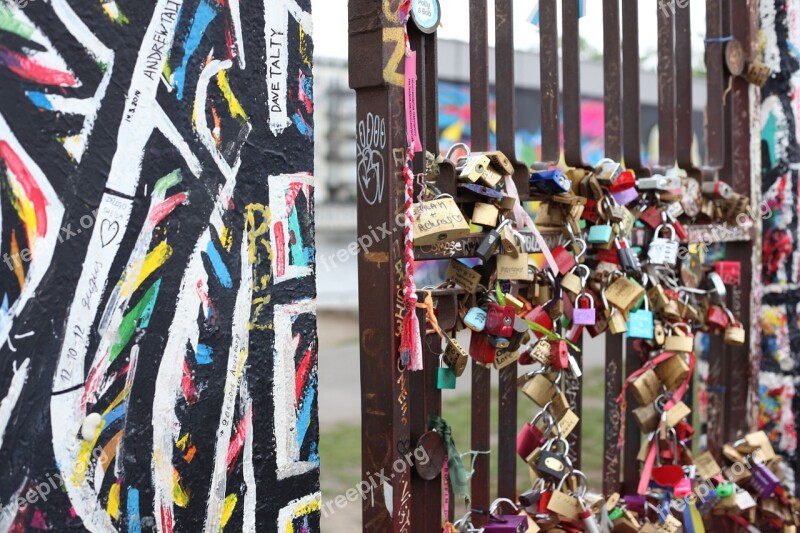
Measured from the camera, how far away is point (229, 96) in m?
1.58

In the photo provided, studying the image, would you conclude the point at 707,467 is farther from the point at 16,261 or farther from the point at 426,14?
the point at 16,261

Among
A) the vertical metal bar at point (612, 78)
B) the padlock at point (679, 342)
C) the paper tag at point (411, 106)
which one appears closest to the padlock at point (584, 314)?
the padlock at point (679, 342)

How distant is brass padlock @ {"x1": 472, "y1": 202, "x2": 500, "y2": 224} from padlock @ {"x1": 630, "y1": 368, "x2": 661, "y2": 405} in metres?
0.82

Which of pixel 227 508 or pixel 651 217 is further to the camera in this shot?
pixel 651 217

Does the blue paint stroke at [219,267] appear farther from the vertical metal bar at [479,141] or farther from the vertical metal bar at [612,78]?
the vertical metal bar at [612,78]

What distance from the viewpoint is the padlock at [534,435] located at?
231 centimetres

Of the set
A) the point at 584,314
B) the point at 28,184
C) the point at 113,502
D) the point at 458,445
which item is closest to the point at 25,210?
the point at 28,184

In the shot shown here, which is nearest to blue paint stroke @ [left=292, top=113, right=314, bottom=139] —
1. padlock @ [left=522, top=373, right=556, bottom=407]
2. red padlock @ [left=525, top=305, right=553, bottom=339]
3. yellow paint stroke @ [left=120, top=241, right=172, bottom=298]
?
yellow paint stroke @ [left=120, top=241, right=172, bottom=298]

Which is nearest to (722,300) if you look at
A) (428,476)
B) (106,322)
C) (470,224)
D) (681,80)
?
(681,80)

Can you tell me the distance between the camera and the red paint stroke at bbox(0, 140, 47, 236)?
130 centimetres

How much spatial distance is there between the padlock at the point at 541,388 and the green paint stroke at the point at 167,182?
1.16 meters

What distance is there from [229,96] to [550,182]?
1.02m

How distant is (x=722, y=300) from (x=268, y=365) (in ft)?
6.17

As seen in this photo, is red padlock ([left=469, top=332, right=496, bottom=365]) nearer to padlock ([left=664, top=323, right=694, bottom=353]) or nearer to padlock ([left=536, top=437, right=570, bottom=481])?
padlock ([left=536, top=437, right=570, bottom=481])
